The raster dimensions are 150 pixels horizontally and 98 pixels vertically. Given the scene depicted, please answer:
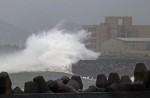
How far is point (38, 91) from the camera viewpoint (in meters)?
8.73

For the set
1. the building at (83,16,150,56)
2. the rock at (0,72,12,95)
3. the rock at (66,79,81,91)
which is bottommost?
the rock at (66,79,81,91)

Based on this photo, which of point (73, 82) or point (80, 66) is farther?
point (80, 66)

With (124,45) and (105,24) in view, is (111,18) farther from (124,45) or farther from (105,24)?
(124,45)

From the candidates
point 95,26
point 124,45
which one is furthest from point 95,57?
point 95,26

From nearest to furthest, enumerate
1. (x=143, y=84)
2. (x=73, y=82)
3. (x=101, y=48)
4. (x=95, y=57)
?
(x=143, y=84) < (x=73, y=82) < (x=95, y=57) < (x=101, y=48)

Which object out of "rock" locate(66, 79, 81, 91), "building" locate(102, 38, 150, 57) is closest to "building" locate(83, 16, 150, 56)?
"building" locate(102, 38, 150, 57)

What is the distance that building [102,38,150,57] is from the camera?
114m

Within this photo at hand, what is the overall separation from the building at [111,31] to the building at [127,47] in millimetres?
5980

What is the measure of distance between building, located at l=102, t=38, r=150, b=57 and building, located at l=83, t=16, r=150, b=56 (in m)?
5.98

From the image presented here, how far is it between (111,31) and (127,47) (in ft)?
44.4

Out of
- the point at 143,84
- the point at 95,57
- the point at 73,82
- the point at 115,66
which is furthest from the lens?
the point at 95,57

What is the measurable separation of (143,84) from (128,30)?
122 m

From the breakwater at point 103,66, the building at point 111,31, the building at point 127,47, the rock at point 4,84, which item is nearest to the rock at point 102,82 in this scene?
the rock at point 4,84

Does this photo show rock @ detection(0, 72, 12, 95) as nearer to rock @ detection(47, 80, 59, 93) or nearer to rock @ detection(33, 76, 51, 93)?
rock @ detection(33, 76, 51, 93)
